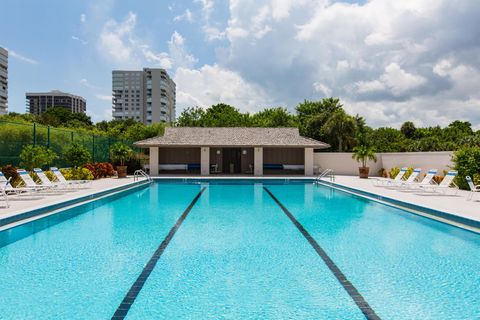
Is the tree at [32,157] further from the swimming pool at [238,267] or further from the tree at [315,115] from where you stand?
the tree at [315,115]

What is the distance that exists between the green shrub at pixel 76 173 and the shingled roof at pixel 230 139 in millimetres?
5076

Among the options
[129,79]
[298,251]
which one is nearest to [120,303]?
[298,251]

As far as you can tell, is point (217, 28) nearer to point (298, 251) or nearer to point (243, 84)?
point (243, 84)

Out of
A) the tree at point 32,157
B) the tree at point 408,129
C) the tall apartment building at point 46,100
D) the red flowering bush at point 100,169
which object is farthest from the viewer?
the tall apartment building at point 46,100

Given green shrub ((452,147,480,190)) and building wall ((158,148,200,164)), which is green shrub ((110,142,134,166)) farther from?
green shrub ((452,147,480,190))

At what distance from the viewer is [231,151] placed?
88.3ft

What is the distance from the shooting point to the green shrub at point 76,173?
57.8 ft

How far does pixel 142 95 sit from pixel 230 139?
94967 millimetres

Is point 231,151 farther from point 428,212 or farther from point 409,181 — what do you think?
point 428,212

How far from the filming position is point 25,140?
52.5 ft

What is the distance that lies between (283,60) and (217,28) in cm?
441

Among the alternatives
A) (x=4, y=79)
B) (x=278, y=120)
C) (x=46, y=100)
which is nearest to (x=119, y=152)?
(x=278, y=120)

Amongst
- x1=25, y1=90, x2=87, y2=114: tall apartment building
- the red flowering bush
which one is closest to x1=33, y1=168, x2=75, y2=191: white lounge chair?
the red flowering bush

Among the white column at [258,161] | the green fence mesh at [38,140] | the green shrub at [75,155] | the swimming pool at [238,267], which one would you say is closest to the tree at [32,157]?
the green fence mesh at [38,140]
